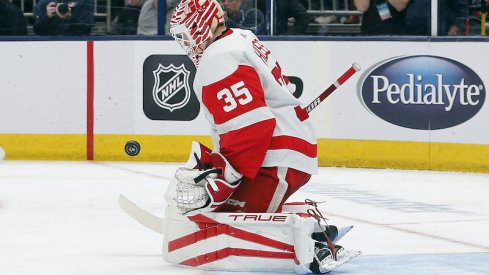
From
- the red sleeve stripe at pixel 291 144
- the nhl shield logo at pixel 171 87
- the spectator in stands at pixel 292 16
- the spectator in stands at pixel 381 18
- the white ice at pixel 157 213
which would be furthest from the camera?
the nhl shield logo at pixel 171 87

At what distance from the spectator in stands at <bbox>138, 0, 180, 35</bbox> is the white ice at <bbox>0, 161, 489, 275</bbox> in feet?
3.21

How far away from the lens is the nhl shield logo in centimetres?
935

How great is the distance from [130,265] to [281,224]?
2.27ft

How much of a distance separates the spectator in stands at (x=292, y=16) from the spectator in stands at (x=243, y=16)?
124 millimetres

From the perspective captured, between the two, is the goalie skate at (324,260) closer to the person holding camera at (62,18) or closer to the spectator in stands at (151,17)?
the spectator in stands at (151,17)

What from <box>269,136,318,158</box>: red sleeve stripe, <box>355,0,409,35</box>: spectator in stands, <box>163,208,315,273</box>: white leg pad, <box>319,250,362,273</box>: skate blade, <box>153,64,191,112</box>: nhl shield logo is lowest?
<box>319,250,362,273</box>: skate blade

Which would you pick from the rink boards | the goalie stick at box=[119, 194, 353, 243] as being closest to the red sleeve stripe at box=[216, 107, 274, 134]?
the goalie stick at box=[119, 194, 353, 243]

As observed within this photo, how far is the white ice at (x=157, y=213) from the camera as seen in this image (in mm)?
5062

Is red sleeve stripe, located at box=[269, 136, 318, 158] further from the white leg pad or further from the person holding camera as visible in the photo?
the person holding camera

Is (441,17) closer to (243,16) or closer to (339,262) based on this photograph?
(243,16)

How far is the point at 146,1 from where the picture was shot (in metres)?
9.49

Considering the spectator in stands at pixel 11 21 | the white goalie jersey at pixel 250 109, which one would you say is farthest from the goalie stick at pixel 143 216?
the spectator in stands at pixel 11 21

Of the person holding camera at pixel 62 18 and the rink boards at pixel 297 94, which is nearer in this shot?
the rink boards at pixel 297 94

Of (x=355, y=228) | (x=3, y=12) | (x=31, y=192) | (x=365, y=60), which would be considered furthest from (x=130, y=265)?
(x=3, y=12)
